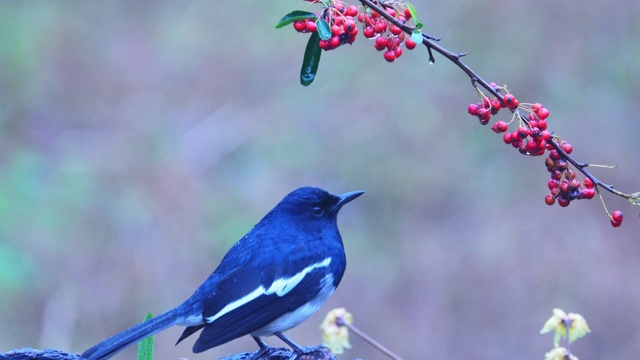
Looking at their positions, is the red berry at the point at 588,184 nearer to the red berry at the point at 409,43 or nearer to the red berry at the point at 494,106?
the red berry at the point at 494,106

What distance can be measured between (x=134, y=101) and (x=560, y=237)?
4.03 m

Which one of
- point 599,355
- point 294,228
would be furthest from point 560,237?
point 294,228

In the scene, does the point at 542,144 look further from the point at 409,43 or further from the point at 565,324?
the point at 565,324

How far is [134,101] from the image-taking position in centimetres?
865

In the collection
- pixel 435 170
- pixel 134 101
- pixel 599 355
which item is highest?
pixel 134 101

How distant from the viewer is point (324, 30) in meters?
2.84

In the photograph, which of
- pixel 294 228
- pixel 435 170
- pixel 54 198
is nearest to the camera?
pixel 294 228

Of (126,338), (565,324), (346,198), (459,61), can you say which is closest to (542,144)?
(459,61)

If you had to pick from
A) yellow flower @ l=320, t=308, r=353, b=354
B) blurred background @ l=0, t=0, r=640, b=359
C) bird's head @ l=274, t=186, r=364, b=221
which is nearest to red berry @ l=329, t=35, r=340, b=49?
yellow flower @ l=320, t=308, r=353, b=354

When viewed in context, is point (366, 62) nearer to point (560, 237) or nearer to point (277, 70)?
point (277, 70)

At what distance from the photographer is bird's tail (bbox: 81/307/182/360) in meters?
3.38

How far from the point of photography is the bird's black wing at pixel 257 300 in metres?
3.77

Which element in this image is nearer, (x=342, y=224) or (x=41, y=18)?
(x=342, y=224)

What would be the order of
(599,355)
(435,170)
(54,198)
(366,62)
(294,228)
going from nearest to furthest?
(294,228) → (599,355) → (54,198) → (435,170) → (366,62)
